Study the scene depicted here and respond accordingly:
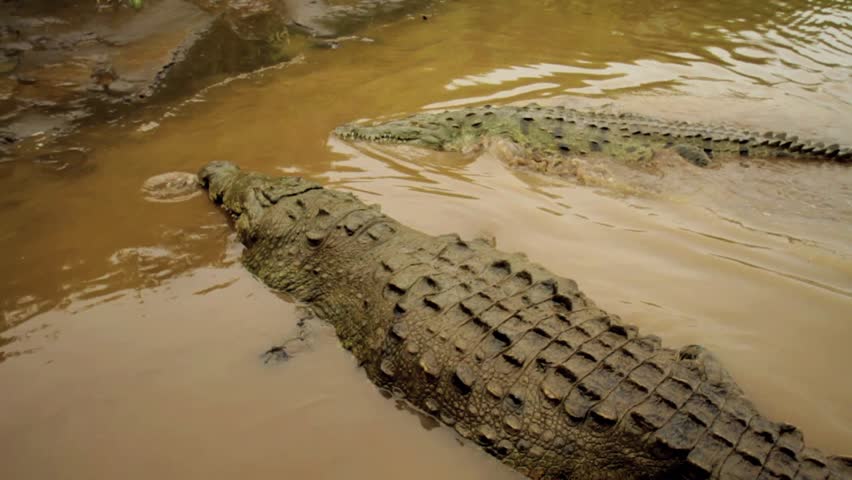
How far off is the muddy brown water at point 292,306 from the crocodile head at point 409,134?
203mm

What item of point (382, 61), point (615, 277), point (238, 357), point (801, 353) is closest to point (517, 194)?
point (615, 277)

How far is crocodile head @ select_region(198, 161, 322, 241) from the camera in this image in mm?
4242

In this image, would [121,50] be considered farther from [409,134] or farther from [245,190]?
[245,190]

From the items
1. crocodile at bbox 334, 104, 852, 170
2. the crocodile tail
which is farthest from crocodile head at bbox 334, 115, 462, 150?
the crocodile tail

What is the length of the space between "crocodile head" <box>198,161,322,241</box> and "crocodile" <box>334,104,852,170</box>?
61.4 inches

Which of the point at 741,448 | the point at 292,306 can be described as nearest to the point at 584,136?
the point at 292,306

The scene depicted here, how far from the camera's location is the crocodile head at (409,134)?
6.04m

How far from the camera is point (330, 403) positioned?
3.02 m

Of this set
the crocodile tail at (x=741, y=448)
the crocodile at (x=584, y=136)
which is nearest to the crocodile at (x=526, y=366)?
the crocodile tail at (x=741, y=448)

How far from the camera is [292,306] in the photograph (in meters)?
3.70

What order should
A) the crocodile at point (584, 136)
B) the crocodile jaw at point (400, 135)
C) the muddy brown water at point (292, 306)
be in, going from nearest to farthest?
the muddy brown water at point (292, 306)
the crocodile at point (584, 136)
the crocodile jaw at point (400, 135)

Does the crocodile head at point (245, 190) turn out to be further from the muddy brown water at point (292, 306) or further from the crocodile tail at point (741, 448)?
the crocodile tail at point (741, 448)

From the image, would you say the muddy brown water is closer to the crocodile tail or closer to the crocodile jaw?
the crocodile jaw

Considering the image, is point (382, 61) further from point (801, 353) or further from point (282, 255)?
point (801, 353)
